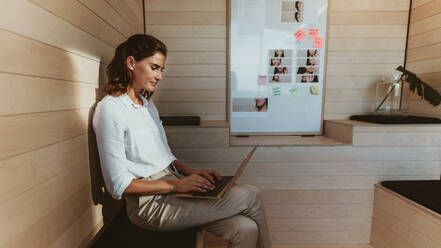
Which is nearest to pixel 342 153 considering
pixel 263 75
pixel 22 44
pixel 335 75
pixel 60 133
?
pixel 335 75

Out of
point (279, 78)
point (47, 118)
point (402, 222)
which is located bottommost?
point (402, 222)

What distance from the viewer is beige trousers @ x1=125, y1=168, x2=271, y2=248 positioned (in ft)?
3.27

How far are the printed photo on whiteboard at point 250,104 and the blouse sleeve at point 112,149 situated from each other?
1.25 meters

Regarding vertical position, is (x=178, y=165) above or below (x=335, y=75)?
below

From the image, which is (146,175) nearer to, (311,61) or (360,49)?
(311,61)

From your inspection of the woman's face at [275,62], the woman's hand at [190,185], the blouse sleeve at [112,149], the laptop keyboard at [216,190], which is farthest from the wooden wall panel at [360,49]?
the blouse sleeve at [112,149]

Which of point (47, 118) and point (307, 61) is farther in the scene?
point (307, 61)

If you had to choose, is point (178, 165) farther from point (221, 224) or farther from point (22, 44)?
point (22, 44)

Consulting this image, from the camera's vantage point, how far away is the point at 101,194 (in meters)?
1.12

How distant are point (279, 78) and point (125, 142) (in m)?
1.46

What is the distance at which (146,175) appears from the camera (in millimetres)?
1068

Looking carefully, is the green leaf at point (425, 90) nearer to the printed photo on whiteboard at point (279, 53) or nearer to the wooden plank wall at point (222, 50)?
the wooden plank wall at point (222, 50)

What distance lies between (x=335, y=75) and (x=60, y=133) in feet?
6.75

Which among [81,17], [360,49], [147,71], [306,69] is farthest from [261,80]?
[81,17]
